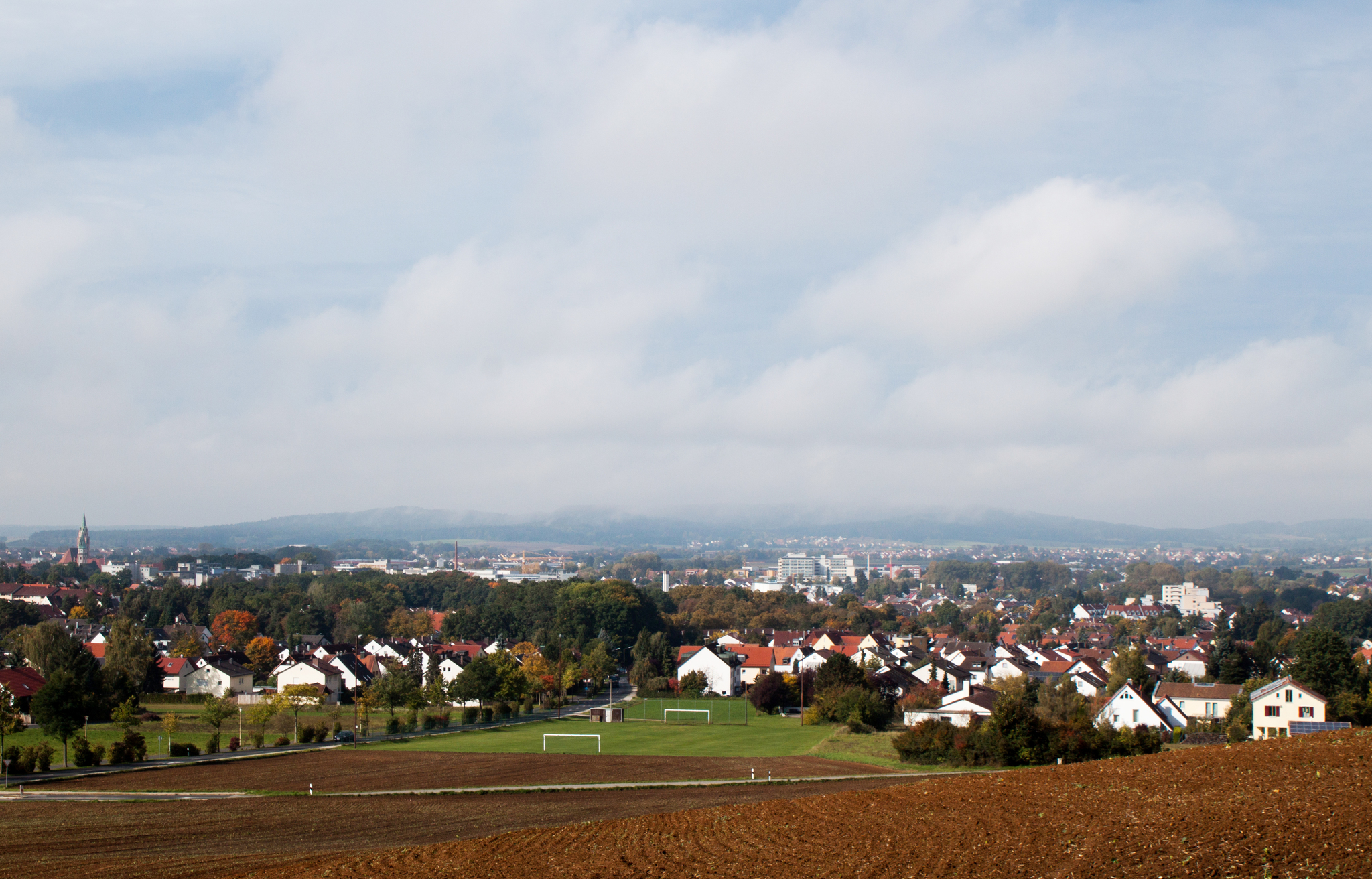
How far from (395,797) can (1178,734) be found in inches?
1164

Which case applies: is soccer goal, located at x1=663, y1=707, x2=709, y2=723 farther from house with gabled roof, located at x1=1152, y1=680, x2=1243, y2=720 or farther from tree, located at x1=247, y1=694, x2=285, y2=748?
house with gabled roof, located at x1=1152, y1=680, x2=1243, y2=720

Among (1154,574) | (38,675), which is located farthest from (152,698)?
(1154,574)

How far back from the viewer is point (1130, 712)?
143 ft

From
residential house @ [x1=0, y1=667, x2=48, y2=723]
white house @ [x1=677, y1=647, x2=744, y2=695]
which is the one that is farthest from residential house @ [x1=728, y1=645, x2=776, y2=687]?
residential house @ [x1=0, y1=667, x2=48, y2=723]

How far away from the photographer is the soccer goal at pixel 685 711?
51.7m

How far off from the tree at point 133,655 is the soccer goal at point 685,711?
2662 cm

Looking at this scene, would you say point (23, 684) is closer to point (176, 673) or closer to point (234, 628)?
point (176, 673)

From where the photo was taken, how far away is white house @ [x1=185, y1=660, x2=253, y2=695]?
201ft

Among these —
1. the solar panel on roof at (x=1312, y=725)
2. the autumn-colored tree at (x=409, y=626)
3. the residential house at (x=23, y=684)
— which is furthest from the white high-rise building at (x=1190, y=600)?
the residential house at (x=23, y=684)

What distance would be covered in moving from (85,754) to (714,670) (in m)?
39.2

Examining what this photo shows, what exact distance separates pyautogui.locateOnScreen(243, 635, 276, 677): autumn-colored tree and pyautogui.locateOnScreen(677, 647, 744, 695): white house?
1069 inches

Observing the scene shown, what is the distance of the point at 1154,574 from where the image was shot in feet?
621

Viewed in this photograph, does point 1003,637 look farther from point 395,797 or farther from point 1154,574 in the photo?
point 1154,574

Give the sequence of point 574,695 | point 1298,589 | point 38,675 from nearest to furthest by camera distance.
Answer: point 38,675
point 574,695
point 1298,589
